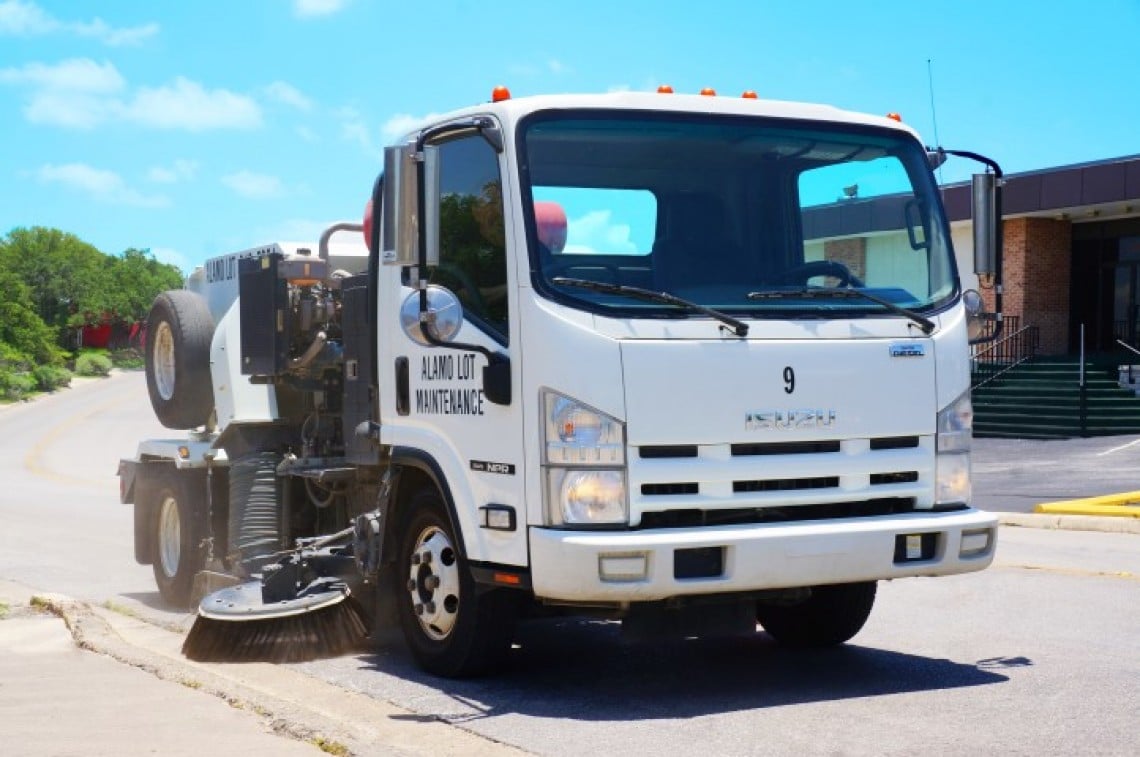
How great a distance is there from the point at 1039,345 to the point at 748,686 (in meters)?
31.2

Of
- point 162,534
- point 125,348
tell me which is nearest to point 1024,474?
point 162,534

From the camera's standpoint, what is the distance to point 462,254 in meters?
7.40

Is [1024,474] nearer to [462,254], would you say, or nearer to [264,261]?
[264,261]

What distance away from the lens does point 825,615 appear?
27.6ft

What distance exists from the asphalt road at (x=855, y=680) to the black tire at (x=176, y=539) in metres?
0.19

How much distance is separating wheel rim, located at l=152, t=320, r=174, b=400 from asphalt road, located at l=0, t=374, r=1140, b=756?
1596mm

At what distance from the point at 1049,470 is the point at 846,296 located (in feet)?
55.7

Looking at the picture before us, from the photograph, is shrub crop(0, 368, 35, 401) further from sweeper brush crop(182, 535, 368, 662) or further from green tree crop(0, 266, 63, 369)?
sweeper brush crop(182, 535, 368, 662)

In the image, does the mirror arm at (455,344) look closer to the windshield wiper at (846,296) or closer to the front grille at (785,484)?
the front grille at (785,484)

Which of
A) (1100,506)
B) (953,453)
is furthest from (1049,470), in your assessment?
(953,453)

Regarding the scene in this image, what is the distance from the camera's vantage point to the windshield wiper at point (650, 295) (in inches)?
270

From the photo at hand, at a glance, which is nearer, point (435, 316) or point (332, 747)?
point (332, 747)

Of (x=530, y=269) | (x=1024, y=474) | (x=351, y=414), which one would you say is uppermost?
(x=530, y=269)

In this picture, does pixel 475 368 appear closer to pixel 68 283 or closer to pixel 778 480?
pixel 778 480
